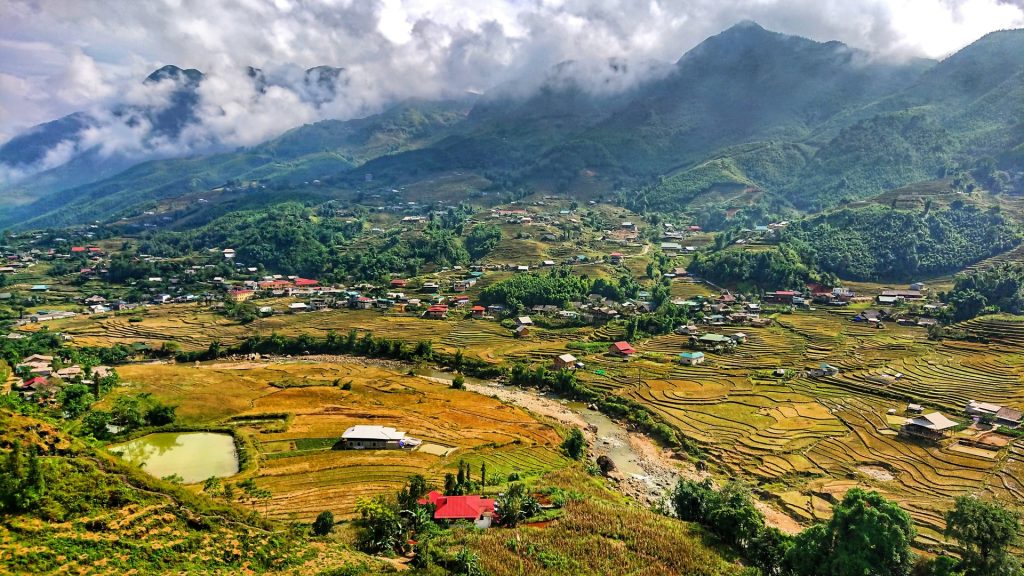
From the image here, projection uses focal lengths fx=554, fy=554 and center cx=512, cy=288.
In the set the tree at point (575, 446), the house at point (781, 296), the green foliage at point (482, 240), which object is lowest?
the tree at point (575, 446)

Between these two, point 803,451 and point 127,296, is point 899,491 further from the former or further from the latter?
point 127,296

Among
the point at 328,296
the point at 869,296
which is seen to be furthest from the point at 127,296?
the point at 869,296

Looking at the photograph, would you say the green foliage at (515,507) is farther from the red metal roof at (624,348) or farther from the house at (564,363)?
the red metal roof at (624,348)

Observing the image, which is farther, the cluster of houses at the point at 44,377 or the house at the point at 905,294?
the house at the point at 905,294

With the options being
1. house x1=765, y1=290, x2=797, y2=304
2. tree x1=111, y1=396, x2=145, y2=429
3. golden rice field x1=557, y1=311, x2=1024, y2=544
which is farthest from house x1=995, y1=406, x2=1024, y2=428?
tree x1=111, y1=396, x2=145, y2=429

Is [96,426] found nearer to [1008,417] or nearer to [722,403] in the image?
[722,403]

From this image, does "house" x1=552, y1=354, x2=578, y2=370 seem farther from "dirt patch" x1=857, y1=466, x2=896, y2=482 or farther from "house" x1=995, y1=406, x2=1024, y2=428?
"house" x1=995, y1=406, x2=1024, y2=428

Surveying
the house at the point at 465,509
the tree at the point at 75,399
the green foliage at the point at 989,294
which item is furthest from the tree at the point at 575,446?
the green foliage at the point at 989,294
